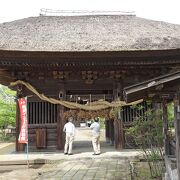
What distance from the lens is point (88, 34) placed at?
1569 centimetres

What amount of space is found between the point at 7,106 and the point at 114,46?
14524 millimetres

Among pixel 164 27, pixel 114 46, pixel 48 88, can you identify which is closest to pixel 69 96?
pixel 48 88

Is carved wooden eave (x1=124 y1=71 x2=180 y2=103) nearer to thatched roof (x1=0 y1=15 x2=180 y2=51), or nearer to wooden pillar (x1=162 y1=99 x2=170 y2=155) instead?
wooden pillar (x1=162 y1=99 x2=170 y2=155)

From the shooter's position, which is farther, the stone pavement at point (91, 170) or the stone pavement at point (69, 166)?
the stone pavement at point (69, 166)

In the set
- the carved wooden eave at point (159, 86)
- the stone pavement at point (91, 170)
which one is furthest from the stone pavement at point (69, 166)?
the carved wooden eave at point (159, 86)

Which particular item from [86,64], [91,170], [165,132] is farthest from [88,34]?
[165,132]

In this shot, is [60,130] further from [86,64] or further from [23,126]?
[86,64]

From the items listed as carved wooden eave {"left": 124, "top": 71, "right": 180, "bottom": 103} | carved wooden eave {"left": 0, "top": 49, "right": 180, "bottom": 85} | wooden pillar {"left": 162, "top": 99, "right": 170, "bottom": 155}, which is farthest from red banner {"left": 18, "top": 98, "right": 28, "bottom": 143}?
carved wooden eave {"left": 124, "top": 71, "right": 180, "bottom": 103}

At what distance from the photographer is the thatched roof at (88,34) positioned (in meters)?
14.0

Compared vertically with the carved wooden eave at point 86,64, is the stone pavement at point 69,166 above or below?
below

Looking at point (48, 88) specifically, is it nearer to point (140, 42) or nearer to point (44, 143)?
point (44, 143)

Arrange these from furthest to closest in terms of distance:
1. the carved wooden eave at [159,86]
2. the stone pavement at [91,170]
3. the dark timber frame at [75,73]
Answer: the dark timber frame at [75,73], the stone pavement at [91,170], the carved wooden eave at [159,86]

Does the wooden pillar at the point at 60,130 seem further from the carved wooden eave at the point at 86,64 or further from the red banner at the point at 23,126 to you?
the red banner at the point at 23,126

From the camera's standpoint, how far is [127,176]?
9562 millimetres
